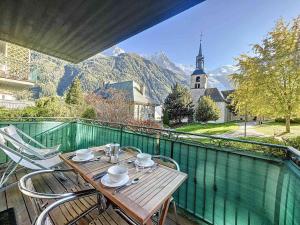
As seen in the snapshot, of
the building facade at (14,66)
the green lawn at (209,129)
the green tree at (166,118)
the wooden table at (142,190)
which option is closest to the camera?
the wooden table at (142,190)

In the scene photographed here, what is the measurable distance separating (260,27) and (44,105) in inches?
488

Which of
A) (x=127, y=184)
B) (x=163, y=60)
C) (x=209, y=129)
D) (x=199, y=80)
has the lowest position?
(x=209, y=129)

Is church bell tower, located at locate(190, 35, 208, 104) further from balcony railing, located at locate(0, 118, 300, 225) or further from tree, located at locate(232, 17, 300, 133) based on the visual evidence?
balcony railing, located at locate(0, 118, 300, 225)

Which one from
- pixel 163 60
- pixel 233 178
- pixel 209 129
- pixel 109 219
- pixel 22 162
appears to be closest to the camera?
pixel 109 219

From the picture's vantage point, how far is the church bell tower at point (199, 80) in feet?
105

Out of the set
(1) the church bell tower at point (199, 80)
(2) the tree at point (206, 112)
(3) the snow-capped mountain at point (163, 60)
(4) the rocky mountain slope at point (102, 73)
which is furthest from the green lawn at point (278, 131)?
(3) the snow-capped mountain at point (163, 60)

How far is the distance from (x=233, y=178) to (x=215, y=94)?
3246 cm

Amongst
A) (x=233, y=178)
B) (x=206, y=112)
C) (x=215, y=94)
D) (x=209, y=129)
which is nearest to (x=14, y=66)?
(x=233, y=178)

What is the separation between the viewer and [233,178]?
1858 mm

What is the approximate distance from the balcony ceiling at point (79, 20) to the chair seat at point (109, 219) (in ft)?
7.24

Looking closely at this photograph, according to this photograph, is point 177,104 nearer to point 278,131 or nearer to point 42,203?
point 278,131

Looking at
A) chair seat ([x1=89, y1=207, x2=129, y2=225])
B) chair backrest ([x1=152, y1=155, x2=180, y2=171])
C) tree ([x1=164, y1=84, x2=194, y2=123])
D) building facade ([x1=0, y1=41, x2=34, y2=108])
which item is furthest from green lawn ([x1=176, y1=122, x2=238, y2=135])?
chair seat ([x1=89, y1=207, x2=129, y2=225])

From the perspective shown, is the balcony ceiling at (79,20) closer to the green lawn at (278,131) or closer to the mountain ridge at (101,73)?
the green lawn at (278,131)

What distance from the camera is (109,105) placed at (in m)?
10.8
